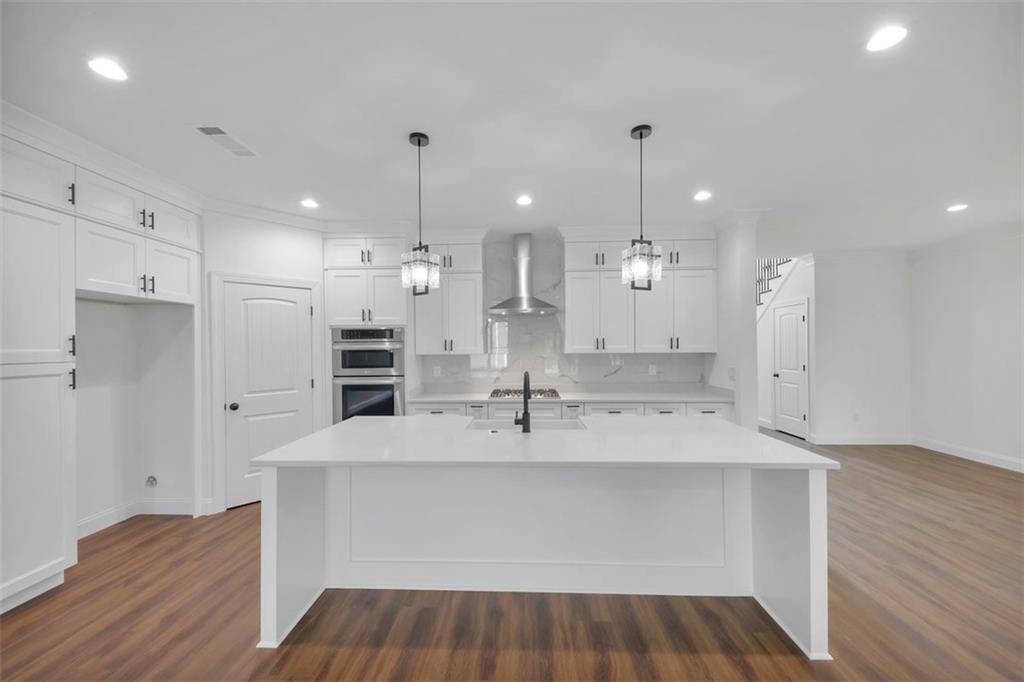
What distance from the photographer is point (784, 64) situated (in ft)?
6.07

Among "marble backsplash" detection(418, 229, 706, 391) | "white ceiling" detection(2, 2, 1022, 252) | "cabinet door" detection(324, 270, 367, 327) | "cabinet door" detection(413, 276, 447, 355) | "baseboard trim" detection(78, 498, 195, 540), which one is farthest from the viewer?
"marble backsplash" detection(418, 229, 706, 391)

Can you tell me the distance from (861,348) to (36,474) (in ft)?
26.0

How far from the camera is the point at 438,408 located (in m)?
4.12

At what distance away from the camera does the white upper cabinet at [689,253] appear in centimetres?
431

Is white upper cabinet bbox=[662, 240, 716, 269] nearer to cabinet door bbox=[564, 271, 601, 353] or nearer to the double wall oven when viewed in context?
cabinet door bbox=[564, 271, 601, 353]

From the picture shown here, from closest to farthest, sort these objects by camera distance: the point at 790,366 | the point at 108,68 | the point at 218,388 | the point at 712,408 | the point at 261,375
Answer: the point at 108,68, the point at 218,388, the point at 261,375, the point at 712,408, the point at 790,366

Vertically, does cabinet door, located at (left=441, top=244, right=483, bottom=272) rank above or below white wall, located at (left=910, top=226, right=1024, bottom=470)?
above

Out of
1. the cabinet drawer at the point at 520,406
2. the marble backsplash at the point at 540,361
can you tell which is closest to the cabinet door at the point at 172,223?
the marble backsplash at the point at 540,361

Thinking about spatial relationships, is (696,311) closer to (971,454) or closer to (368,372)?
(368,372)

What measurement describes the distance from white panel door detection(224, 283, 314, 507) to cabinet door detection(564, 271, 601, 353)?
2.56 meters

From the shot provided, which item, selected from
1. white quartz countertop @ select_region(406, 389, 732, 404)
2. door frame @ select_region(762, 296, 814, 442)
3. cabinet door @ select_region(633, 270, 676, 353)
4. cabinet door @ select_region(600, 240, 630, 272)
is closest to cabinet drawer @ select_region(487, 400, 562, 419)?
white quartz countertop @ select_region(406, 389, 732, 404)

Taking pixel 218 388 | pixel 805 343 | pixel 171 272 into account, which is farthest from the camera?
pixel 805 343

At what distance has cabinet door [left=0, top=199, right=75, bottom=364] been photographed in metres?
2.19

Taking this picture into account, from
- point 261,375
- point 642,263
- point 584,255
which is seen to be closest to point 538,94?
point 642,263
